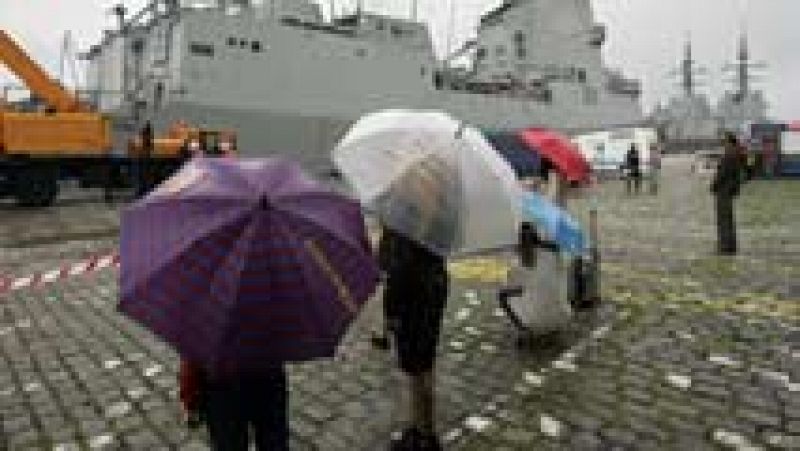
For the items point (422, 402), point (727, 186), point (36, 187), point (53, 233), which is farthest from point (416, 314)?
point (36, 187)

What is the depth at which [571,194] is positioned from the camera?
7.59 meters

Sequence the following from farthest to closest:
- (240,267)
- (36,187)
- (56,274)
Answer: (36,187) → (56,274) → (240,267)

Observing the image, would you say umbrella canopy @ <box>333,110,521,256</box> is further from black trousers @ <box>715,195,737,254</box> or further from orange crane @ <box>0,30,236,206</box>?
orange crane @ <box>0,30,236,206</box>

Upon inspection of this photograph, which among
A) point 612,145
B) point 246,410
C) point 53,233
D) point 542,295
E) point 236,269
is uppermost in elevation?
point 612,145

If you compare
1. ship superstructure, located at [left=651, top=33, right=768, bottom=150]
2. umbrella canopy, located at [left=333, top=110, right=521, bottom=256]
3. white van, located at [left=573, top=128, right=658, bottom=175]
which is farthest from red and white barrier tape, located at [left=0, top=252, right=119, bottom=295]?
ship superstructure, located at [left=651, top=33, right=768, bottom=150]

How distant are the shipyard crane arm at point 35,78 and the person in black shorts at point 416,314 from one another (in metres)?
20.5

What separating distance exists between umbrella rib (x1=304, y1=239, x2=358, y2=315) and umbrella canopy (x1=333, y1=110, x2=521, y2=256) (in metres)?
1.27

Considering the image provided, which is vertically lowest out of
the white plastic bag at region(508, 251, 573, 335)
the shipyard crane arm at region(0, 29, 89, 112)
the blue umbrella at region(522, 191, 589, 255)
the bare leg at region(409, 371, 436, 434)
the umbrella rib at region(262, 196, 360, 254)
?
the bare leg at region(409, 371, 436, 434)

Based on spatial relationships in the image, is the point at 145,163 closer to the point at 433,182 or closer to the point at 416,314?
the point at 416,314

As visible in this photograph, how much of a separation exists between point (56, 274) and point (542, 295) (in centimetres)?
718

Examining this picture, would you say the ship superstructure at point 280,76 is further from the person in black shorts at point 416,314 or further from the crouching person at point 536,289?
the person in black shorts at point 416,314

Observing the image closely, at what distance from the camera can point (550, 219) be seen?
21.7 feet

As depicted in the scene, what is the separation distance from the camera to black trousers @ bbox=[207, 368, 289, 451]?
340 centimetres

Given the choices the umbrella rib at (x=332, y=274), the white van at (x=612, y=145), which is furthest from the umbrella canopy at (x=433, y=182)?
the white van at (x=612, y=145)
